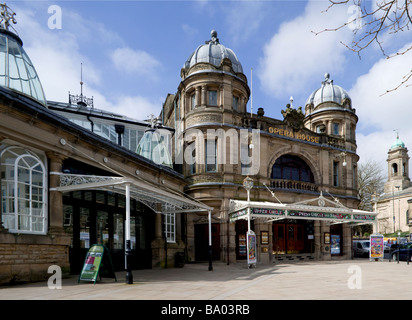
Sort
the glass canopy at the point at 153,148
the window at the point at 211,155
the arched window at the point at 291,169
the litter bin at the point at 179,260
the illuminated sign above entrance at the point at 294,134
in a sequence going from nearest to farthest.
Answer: the litter bin at the point at 179,260 < the glass canopy at the point at 153,148 < the window at the point at 211,155 < the illuminated sign above entrance at the point at 294,134 < the arched window at the point at 291,169

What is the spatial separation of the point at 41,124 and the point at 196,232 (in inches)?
574

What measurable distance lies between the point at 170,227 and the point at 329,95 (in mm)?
19473

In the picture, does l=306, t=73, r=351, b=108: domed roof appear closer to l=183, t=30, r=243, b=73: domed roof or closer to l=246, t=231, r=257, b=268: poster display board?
l=183, t=30, r=243, b=73: domed roof

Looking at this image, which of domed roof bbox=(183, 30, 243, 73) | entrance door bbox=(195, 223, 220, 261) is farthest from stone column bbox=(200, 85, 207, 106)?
entrance door bbox=(195, 223, 220, 261)

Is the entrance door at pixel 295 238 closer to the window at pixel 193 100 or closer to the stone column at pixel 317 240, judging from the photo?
the stone column at pixel 317 240

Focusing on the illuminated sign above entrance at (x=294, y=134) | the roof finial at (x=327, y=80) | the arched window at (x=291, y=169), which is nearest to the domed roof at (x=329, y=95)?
the roof finial at (x=327, y=80)

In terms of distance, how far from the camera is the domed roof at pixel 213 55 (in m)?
25.6

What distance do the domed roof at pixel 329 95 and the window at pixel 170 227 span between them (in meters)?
18.3

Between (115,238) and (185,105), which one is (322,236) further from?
(115,238)

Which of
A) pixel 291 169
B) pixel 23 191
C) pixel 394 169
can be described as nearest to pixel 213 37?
pixel 291 169

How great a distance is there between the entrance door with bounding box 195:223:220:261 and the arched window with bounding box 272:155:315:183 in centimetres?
648

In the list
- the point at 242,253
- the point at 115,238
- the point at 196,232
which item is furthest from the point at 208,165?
the point at 115,238

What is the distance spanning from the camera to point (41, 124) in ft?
40.0
